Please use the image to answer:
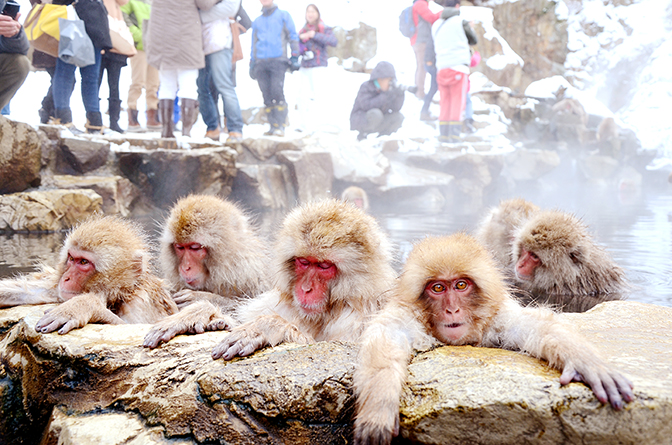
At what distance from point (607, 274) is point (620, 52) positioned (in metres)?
17.6

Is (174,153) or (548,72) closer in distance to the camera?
(174,153)

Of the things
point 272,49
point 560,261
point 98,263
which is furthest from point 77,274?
point 272,49

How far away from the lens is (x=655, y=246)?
5992 mm

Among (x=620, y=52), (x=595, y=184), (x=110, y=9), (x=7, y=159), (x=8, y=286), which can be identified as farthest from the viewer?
(x=620, y=52)

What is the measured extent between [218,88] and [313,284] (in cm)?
627

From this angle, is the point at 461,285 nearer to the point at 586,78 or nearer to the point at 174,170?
the point at 174,170

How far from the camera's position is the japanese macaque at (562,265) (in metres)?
3.82

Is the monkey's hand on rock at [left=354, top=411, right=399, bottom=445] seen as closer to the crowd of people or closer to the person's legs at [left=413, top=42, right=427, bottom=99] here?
the crowd of people

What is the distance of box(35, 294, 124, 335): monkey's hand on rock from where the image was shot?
89.0 inches

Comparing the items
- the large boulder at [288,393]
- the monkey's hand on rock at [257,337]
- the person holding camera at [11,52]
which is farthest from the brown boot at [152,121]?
the monkey's hand on rock at [257,337]

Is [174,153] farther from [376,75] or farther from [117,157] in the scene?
[376,75]

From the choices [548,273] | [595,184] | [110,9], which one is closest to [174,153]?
[110,9]

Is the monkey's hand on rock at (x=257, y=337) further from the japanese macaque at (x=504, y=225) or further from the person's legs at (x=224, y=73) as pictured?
the person's legs at (x=224, y=73)

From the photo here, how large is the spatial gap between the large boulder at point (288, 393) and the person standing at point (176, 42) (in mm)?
5711
